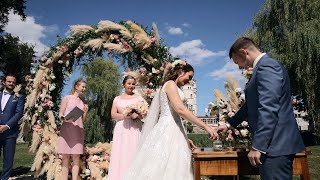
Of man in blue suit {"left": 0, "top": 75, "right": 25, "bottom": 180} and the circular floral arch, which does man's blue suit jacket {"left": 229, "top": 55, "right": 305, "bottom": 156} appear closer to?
the circular floral arch

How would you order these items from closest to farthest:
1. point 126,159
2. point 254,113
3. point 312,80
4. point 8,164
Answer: point 254,113, point 126,159, point 8,164, point 312,80

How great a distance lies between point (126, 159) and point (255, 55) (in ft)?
12.1

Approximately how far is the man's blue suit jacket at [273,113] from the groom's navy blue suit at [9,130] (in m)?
5.52

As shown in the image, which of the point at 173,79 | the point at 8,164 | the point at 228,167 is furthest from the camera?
the point at 8,164

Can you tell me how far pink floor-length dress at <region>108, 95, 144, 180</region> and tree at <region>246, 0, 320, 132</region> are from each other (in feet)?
38.2

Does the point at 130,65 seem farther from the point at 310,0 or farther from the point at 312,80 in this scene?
the point at 310,0

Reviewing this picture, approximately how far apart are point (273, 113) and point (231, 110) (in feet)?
7.46

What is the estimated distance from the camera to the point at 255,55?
3135 mm

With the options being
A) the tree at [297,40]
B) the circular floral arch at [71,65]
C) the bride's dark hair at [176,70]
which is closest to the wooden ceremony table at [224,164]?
the bride's dark hair at [176,70]

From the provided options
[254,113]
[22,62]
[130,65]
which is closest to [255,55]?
[254,113]

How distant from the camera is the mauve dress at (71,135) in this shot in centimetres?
657

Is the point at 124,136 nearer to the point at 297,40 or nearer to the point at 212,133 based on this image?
the point at 212,133

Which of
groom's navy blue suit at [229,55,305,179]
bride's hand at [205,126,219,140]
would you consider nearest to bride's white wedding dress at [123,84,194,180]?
bride's hand at [205,126,219,140]

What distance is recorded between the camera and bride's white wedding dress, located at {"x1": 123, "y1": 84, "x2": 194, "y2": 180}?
4.13 m
